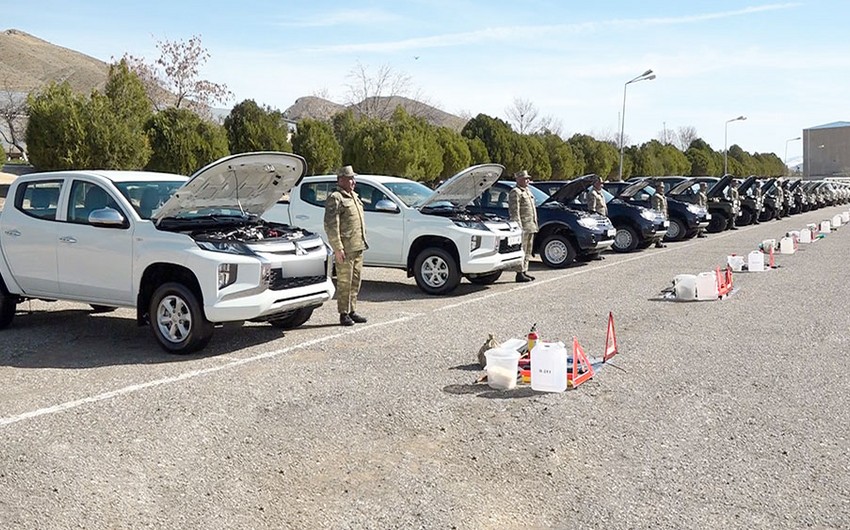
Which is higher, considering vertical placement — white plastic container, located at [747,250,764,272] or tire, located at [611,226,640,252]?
tire, located at [611,226,640,252]

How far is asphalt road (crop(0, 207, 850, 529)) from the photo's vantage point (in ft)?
13.6

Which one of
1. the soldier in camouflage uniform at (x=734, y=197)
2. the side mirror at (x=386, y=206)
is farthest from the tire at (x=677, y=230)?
the side mirror at (x=386, y=206)

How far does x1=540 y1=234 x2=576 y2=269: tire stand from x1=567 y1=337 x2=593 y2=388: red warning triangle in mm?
8910

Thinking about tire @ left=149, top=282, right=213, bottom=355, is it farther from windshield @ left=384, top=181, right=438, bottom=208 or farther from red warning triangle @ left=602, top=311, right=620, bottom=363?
windshield @ left=384, top=181, right=438, bottom=208

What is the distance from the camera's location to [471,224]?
11531 mm

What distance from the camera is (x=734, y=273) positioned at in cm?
1438

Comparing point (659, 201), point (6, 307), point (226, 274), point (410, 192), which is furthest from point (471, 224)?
point (659, 201)

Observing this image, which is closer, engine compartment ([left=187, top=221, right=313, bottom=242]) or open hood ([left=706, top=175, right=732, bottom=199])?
engine compartment ([left=187, top=221, right=313, bottom=242])

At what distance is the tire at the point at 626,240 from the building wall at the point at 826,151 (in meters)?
125

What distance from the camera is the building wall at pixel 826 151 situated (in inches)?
5212

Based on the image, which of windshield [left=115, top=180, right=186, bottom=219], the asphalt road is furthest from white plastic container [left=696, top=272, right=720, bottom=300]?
windshield [left=115, top=180, right=186, bottom=219]

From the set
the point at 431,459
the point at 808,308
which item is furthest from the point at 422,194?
the point at 431,459

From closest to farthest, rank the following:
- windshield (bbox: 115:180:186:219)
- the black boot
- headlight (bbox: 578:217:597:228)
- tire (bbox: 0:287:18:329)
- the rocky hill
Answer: windshield (bbox: 115:180:186:219) → tire (bbox: 0:287:18:329) → the black boot → headlight (bbox: 578:217:597:228) → the rocky hill

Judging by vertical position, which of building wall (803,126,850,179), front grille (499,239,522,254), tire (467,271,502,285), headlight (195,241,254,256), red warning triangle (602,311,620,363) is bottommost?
red warning triangle (602,311,620,363)
